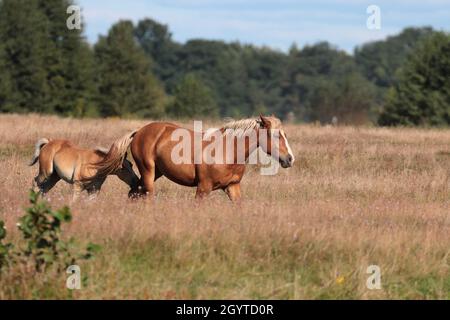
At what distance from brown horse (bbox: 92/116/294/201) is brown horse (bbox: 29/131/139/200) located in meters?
0.17

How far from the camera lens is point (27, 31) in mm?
49688

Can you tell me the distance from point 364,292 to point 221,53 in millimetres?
120272

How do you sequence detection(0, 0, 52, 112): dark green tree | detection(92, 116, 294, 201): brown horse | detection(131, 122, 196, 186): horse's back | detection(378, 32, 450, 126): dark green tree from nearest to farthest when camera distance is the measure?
detection(92, 116, 294, 201): brown horse, detection(131, 122, 196, 186): horse's back, detection(0, 0, 52, 112): dark green tree, detection(378, 32, 450, 126): dark green tree

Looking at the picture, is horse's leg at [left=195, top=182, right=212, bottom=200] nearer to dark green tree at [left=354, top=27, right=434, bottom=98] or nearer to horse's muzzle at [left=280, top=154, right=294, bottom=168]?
horse's muzzle at [left=280, top=154, right=294, bottom=168]

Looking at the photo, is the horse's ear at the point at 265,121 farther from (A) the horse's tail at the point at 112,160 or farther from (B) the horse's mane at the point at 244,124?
(A) the horse's tail at the point at 112,160

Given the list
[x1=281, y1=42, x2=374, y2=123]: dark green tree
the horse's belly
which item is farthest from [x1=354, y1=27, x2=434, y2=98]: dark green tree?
the horse's belly

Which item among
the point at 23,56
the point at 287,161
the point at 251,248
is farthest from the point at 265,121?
the point at 23,56

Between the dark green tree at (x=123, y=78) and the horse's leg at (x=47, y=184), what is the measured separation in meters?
43.3

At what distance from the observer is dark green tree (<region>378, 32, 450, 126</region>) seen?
51906 millimetres

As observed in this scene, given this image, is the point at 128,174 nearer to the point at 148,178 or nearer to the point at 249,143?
the point at 148,178

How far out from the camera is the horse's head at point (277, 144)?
487 inches

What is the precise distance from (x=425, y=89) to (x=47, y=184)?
42.2 m

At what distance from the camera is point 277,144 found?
12.4 metres

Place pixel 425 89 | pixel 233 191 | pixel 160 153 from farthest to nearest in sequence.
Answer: pixel 425 89 → pixel 160 153 → pixel 233 191
